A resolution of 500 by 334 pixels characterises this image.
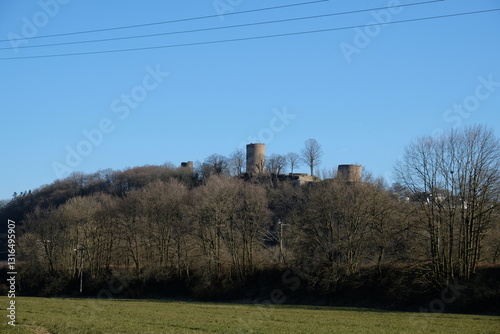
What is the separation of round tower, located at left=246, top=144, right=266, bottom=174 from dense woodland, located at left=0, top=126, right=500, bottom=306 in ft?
200

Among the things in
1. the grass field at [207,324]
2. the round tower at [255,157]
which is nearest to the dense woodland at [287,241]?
the grass field at [207,324]

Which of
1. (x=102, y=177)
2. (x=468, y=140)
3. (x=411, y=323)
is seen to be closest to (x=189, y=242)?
(x=468, y=140)

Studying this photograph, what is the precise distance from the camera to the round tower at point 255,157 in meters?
136

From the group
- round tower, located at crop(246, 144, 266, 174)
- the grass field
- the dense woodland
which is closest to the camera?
the grass field

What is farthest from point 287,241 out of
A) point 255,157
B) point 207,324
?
point 255,157

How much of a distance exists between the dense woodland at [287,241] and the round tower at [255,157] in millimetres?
60816

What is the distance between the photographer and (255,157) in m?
137

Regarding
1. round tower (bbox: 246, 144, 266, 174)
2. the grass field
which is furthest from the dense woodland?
round tower (bbox: 246, 144, 266, 174)

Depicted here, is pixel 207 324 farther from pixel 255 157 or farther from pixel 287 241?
pixel 255 157

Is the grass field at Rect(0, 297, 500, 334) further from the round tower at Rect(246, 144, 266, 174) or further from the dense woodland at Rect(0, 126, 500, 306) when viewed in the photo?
the round tower at Rect(246, 144, 266, 174)

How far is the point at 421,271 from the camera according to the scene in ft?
142

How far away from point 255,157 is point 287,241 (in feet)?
265

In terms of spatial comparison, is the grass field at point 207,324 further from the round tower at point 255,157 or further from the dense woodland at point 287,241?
the round tower at point 255,157

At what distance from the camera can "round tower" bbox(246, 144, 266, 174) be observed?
445 ft
